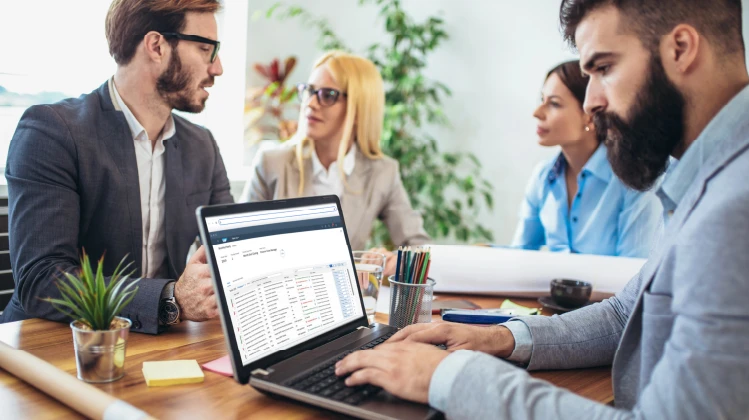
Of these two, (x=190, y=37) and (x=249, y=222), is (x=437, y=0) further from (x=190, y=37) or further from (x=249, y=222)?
(x=249, y=222)

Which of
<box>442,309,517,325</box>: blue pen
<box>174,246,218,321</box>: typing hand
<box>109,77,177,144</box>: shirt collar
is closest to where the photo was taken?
<box>174,246,218,321</box>: typing hand

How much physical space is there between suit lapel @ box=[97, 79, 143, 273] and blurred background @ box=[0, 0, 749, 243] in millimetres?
1962

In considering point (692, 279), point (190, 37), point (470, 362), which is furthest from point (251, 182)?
point (692, 279)

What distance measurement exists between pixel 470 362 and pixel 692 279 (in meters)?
0.28

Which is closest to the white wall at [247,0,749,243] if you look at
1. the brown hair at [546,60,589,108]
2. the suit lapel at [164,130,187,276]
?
the brown hair at [546,60,589,108]

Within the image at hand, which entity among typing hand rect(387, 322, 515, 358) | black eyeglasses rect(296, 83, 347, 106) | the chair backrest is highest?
black eyeglasses rect(296, 83, 347, 106)

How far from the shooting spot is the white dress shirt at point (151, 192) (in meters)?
1.65

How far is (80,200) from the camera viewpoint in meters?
1.49

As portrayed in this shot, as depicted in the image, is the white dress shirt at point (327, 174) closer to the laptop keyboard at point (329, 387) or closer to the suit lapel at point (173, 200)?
the suit lapel at point (173, 200)

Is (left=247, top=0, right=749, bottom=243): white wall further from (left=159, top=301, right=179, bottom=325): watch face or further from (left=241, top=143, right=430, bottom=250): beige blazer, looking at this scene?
(left=159, top=301, right=179, bottom=325): watch face

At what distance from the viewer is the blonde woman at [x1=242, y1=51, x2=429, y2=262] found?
2420mm

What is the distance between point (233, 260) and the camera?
0.91m

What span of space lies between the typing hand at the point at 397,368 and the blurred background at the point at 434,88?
110 inches

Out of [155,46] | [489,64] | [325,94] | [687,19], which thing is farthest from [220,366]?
[489,64]
